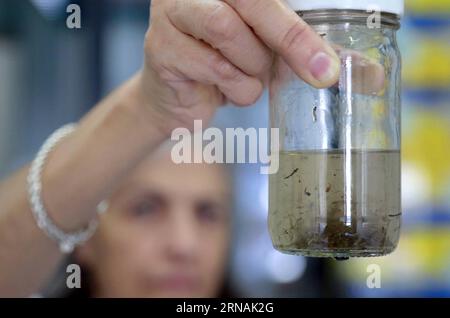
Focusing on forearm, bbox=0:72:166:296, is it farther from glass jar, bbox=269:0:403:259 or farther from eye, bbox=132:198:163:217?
eye, bbox=132:198:163:217

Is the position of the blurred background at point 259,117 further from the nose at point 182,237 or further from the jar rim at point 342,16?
the jar rim at point 342,16

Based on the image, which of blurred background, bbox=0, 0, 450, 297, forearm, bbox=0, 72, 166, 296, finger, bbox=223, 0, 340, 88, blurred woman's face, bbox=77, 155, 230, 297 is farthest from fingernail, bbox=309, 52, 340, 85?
blurred background, bbox=0, 0, 450, 297

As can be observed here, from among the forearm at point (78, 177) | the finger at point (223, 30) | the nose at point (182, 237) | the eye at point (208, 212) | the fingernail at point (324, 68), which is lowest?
the nose at point (182, 237)

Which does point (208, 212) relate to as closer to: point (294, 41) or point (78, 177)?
point (78, 177)

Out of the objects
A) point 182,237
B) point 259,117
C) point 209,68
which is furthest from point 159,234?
point 209,68

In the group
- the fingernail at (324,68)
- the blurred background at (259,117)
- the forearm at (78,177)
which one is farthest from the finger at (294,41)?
the blurred background at (259,117)

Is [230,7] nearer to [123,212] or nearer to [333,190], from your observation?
[333,190]
